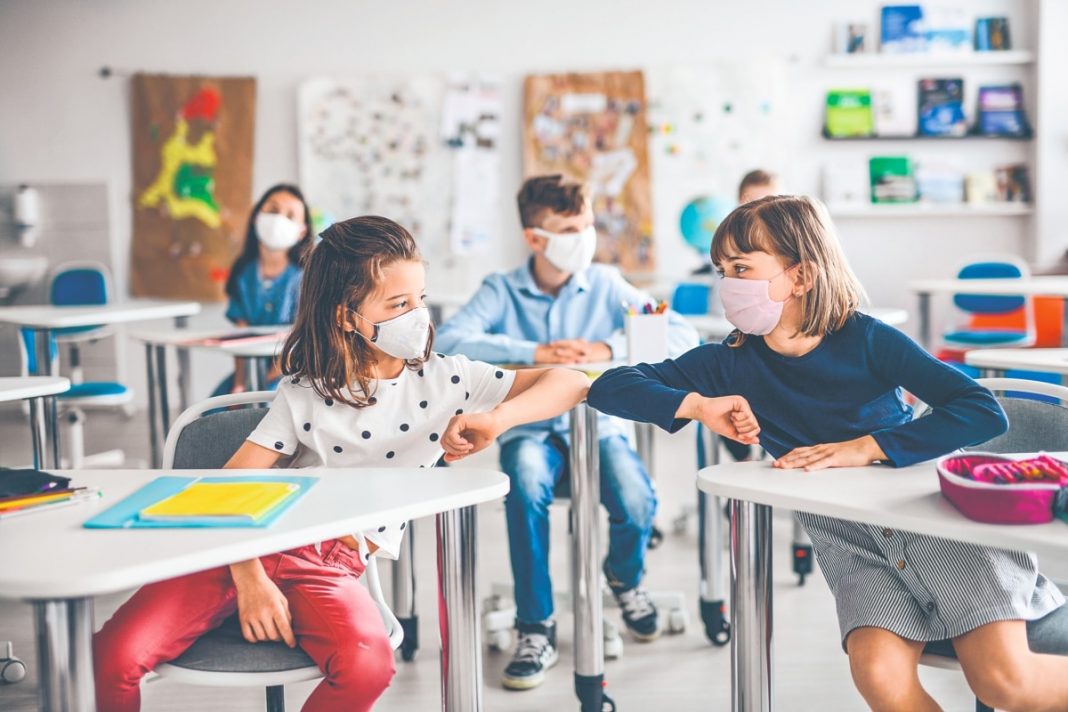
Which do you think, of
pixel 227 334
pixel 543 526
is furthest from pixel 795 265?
pixel 227 334

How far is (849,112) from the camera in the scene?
18.8ft

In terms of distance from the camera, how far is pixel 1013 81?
5.68 meters

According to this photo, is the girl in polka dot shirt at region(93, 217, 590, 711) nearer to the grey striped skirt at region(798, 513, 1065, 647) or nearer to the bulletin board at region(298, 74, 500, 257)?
the grey striped skirt at region(798, 513, 1065, 647)

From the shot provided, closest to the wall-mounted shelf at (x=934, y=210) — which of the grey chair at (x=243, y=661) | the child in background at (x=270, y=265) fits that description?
the child in background at (x=270, y=265)

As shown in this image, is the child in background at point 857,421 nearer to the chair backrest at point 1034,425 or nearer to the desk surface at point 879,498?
the desk surface at point 879,498

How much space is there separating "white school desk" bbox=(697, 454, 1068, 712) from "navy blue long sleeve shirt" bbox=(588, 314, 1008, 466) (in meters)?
0.11

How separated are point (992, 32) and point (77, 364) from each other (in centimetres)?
487

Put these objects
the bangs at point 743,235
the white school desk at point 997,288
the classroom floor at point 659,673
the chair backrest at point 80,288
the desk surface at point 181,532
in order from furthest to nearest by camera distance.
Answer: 1. the chair backrest at point 80,288
2. the white school desk at point 997,288
3. the classroom floor at point 659,673
4. the bangs at point 743,235
5. the desk surface at point 181,532

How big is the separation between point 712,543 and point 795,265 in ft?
3.53

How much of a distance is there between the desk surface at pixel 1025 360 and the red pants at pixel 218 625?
1.59m

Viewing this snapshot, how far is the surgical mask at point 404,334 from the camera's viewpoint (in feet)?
5.81

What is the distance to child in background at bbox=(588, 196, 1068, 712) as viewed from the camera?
139 centimetres

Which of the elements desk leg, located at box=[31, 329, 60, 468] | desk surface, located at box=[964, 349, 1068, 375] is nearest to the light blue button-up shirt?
desk surface, located at box=[964, 349, 1068, 375]

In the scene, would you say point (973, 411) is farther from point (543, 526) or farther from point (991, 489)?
point (543, 526)
